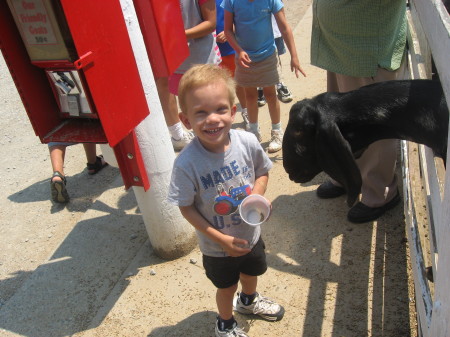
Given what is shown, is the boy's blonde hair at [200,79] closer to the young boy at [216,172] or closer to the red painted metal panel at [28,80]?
the young boy at [216,172]

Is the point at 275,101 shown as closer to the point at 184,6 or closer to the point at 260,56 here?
the point at 260,56

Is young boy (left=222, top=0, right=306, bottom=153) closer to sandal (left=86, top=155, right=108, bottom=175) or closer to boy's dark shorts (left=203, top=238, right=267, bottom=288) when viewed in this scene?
sandal (left=86, top=155, right=108, bottom=175)

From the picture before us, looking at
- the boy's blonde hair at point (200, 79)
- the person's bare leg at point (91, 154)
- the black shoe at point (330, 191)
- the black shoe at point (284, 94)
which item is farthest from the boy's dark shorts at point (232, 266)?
the black shoe at point (284, 94)

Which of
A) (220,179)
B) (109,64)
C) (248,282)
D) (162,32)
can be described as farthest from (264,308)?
(162,32)

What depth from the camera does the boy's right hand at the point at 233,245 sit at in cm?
220

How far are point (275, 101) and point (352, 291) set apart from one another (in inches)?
84.4

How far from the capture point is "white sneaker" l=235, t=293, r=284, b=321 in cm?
280

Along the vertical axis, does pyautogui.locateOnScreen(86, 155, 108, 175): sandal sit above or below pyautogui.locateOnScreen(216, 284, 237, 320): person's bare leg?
below

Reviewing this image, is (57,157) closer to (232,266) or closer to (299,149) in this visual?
(232,266)

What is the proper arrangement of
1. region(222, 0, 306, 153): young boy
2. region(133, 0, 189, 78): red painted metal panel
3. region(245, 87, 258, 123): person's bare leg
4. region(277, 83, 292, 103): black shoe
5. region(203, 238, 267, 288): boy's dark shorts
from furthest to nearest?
1. region(277, 83, 292, 103): black shoe
2. region(245, 87, 258, 123): person's bare leg
3. region(222, 0, 306, 153): young boy
4. region(133, 0, 189, 78): red painted metal panel
5. region(203, 238, 267, 288): boy's dark shorts

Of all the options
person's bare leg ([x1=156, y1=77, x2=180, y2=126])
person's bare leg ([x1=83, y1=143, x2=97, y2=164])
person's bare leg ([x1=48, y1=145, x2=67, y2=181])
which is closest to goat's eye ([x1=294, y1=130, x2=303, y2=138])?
person's bare leg ([x1=156, y1=77, x2=180, y2=126])

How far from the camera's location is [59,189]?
4.29m

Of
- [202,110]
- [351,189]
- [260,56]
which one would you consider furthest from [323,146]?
Answer: [260,56]

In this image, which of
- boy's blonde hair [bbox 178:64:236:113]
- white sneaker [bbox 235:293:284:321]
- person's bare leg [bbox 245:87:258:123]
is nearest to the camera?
boy's blonde hair [bbox 178:64:236:113]
